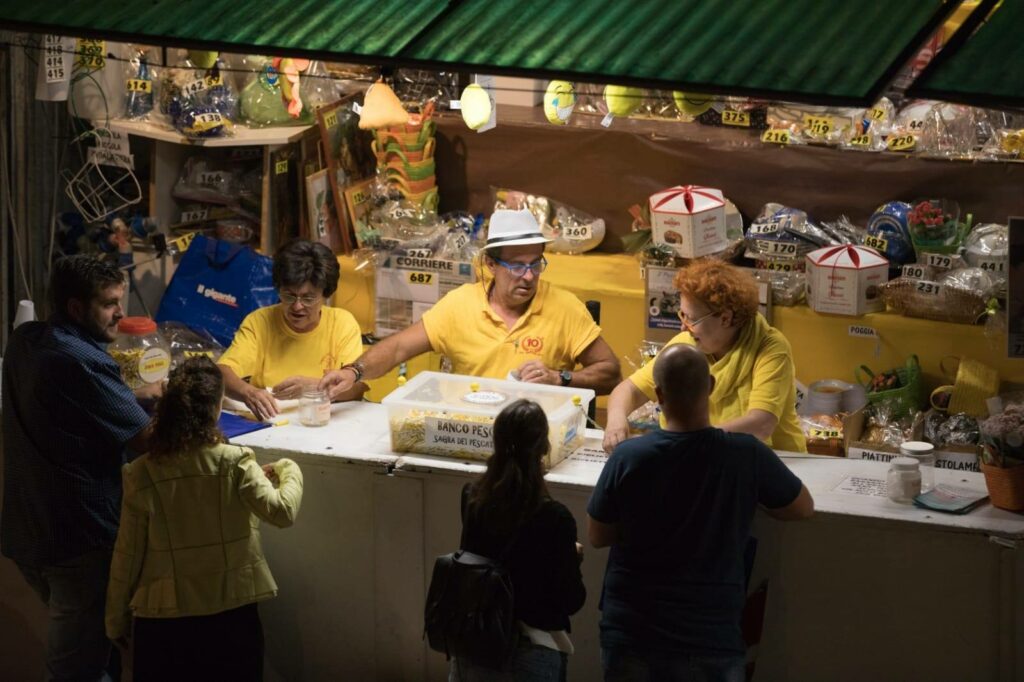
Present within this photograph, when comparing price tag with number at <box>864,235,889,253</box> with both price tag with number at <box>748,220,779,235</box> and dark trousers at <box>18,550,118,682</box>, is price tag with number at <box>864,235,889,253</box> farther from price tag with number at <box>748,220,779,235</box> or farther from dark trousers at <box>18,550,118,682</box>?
dark trousers at <box>18,550,118,682</box>

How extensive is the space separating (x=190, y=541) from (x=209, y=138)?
3363 millimetres

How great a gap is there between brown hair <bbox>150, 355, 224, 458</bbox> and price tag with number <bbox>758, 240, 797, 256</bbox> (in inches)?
122

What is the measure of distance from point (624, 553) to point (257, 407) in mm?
1789

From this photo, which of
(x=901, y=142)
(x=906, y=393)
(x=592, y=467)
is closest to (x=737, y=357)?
(x=592, y=467)

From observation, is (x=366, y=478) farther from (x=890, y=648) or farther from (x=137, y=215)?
(x=137, y=215)

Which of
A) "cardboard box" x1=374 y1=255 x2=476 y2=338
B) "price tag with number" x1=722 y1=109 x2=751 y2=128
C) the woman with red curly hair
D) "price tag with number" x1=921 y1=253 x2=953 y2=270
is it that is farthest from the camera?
"cardboard box" x1=374 y1=255 x2=476 y2=338

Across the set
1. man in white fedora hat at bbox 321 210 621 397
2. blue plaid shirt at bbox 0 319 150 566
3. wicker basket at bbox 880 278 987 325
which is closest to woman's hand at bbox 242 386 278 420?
man in white fedora hat at bbox 321 210 621 397

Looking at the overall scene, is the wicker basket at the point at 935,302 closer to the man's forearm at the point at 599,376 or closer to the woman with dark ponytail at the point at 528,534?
the man's forearm at the point at 599,376

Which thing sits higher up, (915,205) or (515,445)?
(915,205)

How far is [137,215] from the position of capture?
22.7ft

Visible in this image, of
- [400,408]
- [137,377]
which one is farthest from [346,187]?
[400,408]

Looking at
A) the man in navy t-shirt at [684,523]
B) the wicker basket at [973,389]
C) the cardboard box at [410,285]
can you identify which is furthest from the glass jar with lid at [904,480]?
the cardboard box at [410,285]

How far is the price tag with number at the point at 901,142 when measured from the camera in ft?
18.9

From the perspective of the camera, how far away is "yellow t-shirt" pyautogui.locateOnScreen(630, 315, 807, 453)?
13.0 ft
